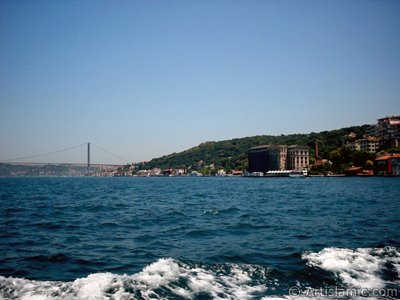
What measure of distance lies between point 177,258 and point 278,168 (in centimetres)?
16119

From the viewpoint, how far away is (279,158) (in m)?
167

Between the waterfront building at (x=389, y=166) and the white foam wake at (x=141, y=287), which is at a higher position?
the waterfront building at (x=389, y=166)

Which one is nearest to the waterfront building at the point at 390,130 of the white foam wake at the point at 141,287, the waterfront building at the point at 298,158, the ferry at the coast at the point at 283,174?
the waterfront building at the point at 298,158

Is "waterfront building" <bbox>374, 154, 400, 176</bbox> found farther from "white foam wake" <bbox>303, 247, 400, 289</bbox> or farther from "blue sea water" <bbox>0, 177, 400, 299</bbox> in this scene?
"white foam wake" <bbox>303, 247, 400, 289</bbox>

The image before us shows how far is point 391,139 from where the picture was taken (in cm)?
13638

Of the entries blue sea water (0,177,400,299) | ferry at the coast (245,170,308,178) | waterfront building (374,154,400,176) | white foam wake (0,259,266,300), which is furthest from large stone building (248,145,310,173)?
white foam wake (0,259,266,300)

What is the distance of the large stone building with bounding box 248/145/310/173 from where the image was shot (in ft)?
530

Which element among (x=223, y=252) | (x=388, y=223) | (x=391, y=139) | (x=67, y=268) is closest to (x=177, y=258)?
(x=223, y=252)

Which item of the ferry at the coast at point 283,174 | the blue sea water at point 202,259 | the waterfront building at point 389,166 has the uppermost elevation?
the waterfront building at point 389,166

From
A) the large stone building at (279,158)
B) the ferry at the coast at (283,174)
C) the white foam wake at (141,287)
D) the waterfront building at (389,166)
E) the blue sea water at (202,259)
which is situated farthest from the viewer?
the large stone building at (279,158)

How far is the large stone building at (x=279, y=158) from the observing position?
161500 millimetres

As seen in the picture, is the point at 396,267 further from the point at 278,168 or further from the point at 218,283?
the point at 278,168

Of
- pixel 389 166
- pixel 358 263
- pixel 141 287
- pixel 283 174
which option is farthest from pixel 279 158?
pixel 141 287

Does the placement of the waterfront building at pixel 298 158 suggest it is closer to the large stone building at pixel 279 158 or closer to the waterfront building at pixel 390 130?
the large stone building at pixel 279 158
